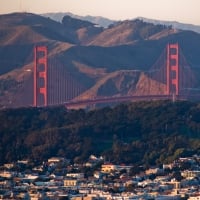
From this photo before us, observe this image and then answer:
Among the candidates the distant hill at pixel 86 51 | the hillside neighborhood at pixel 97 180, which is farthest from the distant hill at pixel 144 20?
the hillside neighborhood at pixel 97 180

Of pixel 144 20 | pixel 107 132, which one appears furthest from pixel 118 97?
pixel 144 20

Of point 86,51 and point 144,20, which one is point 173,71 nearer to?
point 86,51

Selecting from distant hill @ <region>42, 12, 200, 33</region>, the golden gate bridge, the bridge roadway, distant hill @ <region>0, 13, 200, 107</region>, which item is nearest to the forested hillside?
the bridge roadway

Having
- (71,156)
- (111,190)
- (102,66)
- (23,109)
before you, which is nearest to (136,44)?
(102,66)

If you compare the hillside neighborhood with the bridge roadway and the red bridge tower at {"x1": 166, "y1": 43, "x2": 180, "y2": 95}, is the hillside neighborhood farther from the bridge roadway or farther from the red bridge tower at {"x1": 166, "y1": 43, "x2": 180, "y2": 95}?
the red bridge tower at {"x1": 166, "y1": 43, "x2": 180, "y2": 95}

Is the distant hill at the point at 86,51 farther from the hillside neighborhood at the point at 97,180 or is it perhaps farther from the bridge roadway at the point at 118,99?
the hillside neighborhood at the point at 97,180

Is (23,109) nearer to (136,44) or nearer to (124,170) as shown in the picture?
(124,170)
